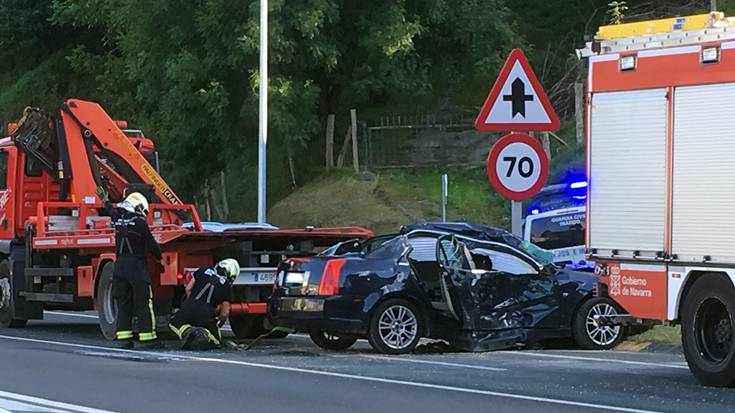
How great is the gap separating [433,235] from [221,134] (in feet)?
52.8

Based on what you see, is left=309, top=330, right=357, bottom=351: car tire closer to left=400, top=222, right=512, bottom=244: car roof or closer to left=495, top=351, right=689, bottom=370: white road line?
left=400, top=222, right=512, bottom=244: car roof

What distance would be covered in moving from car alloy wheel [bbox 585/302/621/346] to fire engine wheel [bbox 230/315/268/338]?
459 cm

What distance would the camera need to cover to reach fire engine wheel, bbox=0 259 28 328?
19078 millimetres

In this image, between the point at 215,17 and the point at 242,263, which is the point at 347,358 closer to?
the point at 242,263

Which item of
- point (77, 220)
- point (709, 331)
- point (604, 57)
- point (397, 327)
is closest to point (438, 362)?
point (397, 327)

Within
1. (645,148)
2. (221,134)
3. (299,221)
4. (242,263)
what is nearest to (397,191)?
(299,221)

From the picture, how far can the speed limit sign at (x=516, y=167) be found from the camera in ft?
44.5

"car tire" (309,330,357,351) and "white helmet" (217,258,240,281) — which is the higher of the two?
"white helmet" (217,258,240,281)

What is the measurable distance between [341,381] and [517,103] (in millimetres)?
3821

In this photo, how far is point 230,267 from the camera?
15312 mm

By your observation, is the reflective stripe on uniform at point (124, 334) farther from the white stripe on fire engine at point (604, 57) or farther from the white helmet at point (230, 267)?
the white stripe on fire engine at point (604, 57)

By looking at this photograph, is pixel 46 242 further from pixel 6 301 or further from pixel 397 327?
pixel 397 327

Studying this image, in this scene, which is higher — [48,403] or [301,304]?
[301,304]

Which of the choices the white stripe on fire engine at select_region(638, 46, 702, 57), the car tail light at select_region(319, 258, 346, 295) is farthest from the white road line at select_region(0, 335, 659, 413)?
the white stripe on fire engine at select_region(638, 46, 702, 57)
